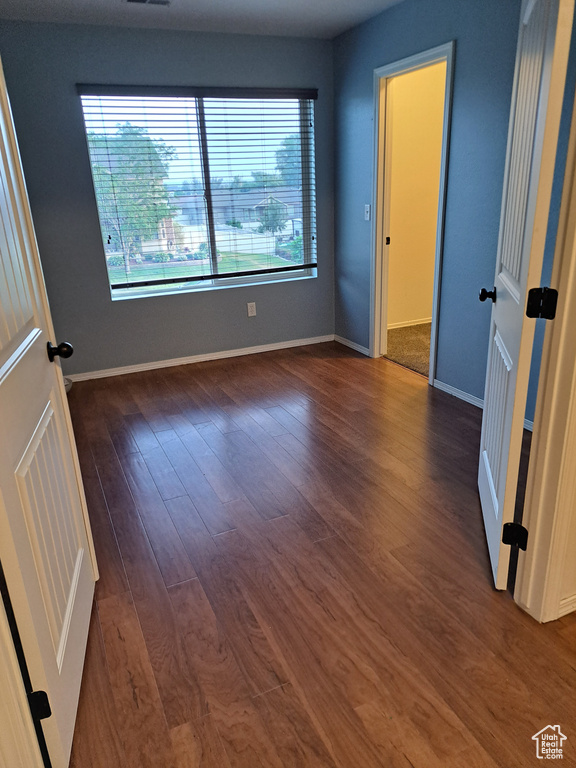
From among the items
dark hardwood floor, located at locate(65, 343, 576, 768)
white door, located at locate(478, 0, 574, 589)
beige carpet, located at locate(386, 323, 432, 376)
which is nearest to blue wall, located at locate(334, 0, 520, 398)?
beige carpet, located at locate(386, 323, 432, 376)

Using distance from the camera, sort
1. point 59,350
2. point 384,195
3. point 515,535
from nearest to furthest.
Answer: point 59,350 < point 515,535 < point 384,195

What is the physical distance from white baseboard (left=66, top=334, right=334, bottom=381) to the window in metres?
0.57

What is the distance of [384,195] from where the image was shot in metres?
4.12

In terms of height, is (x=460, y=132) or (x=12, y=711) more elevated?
(x=460, y=132)

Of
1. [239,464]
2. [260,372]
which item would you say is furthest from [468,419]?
[260,372]

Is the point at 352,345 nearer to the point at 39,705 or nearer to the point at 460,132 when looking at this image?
the point at 460,132

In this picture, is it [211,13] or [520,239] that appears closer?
[520,239]

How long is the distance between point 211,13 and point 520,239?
2.90m

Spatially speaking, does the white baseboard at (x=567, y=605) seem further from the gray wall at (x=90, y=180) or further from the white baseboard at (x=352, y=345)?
the gray wall at (x=90, y=180)

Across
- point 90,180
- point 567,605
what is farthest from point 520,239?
point 90,180

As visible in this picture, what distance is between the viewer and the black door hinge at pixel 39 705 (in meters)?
1.23

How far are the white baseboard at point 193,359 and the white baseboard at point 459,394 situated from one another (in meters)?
1.48

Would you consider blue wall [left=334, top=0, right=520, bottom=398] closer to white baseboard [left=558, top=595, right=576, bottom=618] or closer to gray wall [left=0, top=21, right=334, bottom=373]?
gray wall [left=0, top=21, right=334, bottom=373]

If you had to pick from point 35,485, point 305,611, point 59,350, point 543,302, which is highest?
point 543,302
